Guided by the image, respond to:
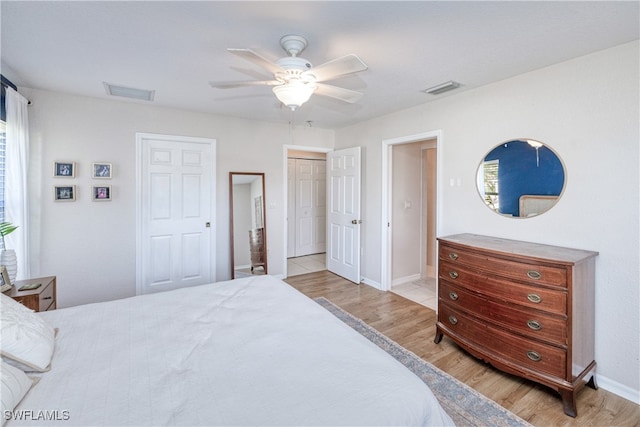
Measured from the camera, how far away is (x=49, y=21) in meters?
1.79

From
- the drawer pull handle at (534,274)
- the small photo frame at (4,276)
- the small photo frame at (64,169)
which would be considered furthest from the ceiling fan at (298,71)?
the small photo frame at (64,169)

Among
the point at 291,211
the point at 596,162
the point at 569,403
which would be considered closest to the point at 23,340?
the point at 569,403

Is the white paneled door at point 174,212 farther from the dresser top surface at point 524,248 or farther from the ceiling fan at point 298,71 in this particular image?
the dresser top surface at point 524,248

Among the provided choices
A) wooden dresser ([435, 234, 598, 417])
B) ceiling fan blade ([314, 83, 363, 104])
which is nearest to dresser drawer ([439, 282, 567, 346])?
wooden dresser ([435, 234, 598, 417])

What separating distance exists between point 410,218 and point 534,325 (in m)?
2.51

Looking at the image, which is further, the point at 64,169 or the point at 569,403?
the point at 64,169

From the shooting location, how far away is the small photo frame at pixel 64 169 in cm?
307

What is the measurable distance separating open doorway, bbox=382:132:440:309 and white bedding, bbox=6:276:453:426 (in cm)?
263

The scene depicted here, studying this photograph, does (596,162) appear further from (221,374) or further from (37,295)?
(37,295)

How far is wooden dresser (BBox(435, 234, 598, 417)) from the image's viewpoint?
1.90 m

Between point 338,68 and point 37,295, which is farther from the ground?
point 338,68

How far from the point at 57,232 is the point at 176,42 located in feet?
8.24

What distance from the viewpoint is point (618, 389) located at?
2064mm

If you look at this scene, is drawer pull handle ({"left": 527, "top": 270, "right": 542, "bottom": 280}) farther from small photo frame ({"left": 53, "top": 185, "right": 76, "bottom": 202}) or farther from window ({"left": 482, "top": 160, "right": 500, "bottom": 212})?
small photo frame ({"left": 53, "top": 185, "right": 76, "bottom": 202})
